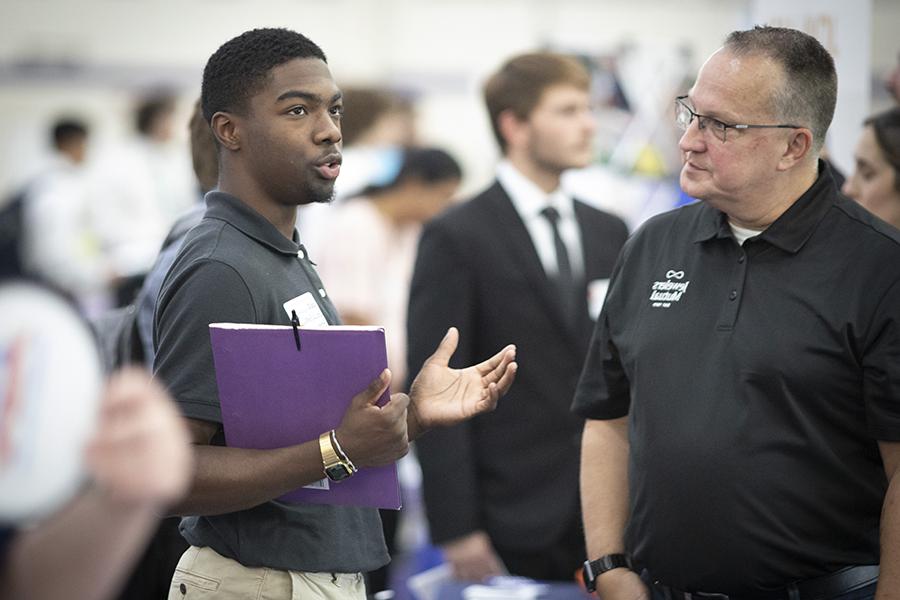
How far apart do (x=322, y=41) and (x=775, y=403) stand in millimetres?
11373

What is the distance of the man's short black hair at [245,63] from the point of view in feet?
7.00

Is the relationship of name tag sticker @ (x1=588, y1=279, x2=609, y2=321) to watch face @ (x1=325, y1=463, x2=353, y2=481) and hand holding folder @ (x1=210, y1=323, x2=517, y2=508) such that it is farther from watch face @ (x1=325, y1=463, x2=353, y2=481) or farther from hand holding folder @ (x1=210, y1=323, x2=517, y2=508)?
watch face @ (x1=325, y1=463, x2=353, y2=481)

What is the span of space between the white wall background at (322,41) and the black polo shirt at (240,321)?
375 inches

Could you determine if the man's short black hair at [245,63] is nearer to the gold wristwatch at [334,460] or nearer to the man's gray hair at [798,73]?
the gold wristwatch at [334,460]

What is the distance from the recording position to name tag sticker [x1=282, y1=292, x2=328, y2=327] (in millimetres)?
2062

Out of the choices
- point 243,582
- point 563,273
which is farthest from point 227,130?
point 563,273

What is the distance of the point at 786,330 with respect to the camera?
2.09m

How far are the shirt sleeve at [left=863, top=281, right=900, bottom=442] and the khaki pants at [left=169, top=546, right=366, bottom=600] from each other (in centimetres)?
98

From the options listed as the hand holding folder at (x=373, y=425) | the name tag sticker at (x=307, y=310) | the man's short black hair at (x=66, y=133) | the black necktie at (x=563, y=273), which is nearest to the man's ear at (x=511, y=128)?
the black necktie at (x=563, y=273)

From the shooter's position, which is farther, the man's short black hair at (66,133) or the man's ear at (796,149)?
the man's short black hair at (66,133)

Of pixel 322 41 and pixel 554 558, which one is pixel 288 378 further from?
pixel 322 41

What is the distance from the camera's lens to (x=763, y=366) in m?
2.09

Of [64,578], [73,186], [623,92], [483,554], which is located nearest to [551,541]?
[483,554]

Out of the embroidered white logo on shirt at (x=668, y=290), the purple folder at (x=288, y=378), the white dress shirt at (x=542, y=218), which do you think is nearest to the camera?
the purple folder at (x=288, y=378)
